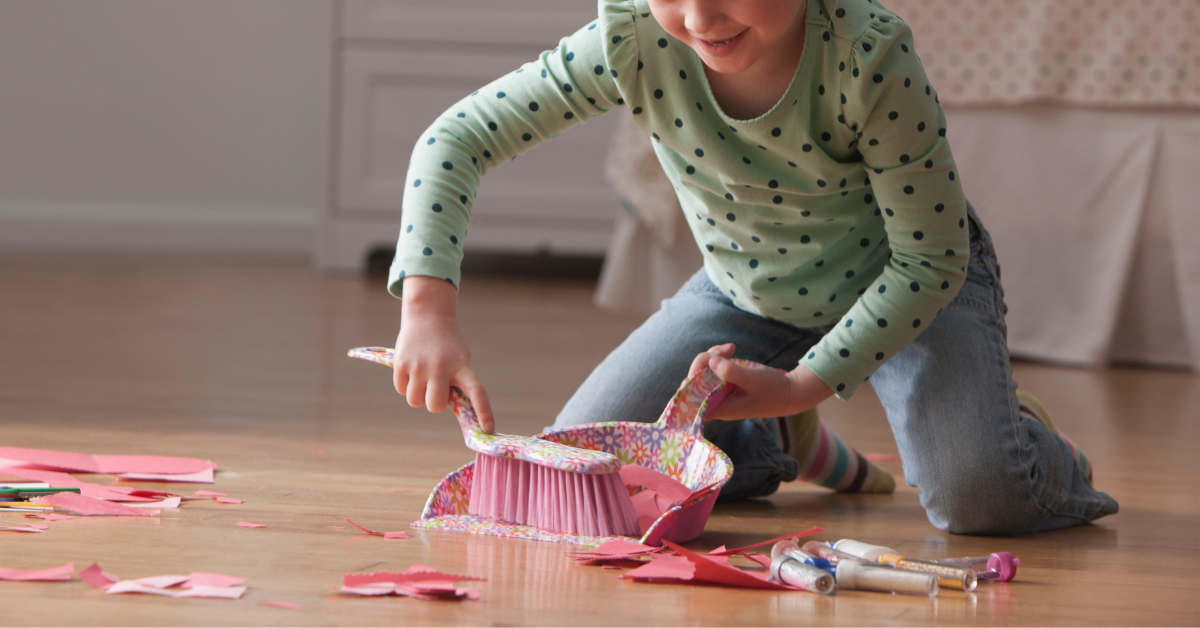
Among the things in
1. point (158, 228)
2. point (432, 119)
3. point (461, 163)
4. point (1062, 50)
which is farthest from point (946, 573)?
point (158, 228)

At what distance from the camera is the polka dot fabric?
1.79 m

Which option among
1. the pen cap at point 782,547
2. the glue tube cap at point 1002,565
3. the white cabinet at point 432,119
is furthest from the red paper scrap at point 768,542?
the white cabinet at point 432,119

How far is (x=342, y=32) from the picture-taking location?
107 inches

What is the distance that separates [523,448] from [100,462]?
0.38 meters

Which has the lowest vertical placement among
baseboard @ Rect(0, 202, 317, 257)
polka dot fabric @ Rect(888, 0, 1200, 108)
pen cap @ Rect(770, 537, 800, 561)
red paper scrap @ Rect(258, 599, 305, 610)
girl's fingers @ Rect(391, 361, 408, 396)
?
red paper scrap @ Rect(258, 599, 305, 610)

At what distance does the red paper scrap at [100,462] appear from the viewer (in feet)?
2.84

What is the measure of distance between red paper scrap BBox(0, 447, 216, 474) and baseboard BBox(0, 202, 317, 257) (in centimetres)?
223

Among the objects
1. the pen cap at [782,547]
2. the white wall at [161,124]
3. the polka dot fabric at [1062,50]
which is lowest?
the pen cap at [782,547]

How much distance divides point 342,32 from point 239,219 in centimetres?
67

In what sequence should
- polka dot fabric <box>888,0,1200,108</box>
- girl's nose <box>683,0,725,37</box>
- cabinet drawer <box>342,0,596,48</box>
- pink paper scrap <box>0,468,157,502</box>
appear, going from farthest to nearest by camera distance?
cabinet drawer <box>342,0,596,48</box> < polka dot fabric <box>888,0,1200,108</box> < pink paper scrap <box>0,468,157,502</box> < girl's nose <box>683,0,725,37</box>

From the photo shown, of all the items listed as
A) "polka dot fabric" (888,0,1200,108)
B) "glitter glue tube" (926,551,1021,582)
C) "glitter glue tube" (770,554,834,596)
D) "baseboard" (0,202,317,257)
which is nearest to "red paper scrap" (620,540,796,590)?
"glitter glue tube" (770,554,834,596)

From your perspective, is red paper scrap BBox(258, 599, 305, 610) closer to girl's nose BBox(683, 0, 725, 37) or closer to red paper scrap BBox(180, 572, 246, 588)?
red paper scrap BBox(180, 572, 246, 588)

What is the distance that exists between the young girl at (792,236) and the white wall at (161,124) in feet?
7.71

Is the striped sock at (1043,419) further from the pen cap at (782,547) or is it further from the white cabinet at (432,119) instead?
the white cabinet at (432,119)
